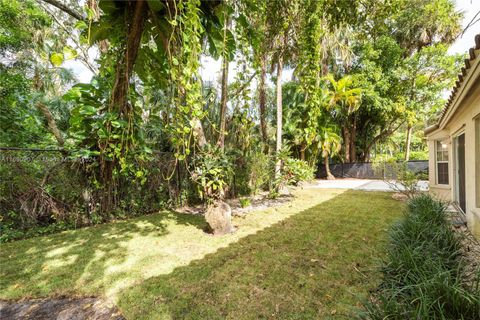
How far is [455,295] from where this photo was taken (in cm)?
175

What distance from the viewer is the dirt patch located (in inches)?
92.2

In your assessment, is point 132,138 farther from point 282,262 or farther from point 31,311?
point 282,262

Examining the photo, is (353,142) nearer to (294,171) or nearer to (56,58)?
(294,171)

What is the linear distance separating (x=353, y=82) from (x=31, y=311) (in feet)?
54.6

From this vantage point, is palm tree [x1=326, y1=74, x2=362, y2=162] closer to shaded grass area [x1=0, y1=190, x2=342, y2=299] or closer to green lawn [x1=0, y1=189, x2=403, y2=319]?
green lawn [x1=0, y1=189, x2=403, y2=319]

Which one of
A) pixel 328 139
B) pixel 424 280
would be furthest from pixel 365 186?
pixel 424 280

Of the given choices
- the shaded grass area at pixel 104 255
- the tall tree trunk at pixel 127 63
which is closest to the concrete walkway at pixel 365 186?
the shaded grass area at pixel 104 255

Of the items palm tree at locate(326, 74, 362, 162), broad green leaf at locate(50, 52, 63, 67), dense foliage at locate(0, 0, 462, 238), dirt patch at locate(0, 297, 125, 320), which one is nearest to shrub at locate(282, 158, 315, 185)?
dense foliage at locate(0, 0, 462, 238)

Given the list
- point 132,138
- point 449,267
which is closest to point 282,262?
point 449,267

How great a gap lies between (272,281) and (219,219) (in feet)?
6.65

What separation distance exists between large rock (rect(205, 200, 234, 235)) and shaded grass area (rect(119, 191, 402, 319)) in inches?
21.1

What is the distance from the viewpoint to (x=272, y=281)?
288 cm

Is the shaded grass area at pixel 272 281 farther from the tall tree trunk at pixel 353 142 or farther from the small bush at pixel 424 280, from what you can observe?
the tall tree trunk at pixel 353 142

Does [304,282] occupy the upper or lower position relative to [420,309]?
lower
